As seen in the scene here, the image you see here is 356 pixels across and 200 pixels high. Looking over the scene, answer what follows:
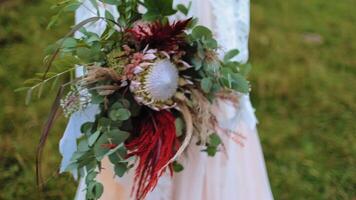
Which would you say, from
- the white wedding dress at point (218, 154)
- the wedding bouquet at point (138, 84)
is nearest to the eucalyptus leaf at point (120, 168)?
the wedding bouquet at point (138, 84)

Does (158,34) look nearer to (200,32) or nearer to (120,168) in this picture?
(200,32)

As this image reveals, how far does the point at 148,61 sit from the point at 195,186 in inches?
17.0

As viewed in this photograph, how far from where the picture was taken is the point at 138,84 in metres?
1.37

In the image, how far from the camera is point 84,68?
138 centimetres

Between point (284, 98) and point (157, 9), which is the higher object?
point (157, 9)

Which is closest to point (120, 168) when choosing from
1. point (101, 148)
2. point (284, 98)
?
point (101, 148)

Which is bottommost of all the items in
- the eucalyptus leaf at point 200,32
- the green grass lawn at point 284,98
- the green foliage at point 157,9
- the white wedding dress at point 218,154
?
the green grass lawn at point 284,98

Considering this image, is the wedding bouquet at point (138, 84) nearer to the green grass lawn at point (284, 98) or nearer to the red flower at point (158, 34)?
the red flower at point (158, 34)

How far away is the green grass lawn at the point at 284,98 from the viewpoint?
2.37 meters

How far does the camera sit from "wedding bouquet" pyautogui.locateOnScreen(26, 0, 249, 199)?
1.37 meters

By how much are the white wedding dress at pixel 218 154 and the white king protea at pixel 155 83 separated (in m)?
0.14

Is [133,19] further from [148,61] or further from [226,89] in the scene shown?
[226,89]

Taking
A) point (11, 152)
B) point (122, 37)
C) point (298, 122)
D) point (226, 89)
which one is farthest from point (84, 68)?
point (298, 122)

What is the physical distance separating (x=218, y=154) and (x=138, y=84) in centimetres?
42
